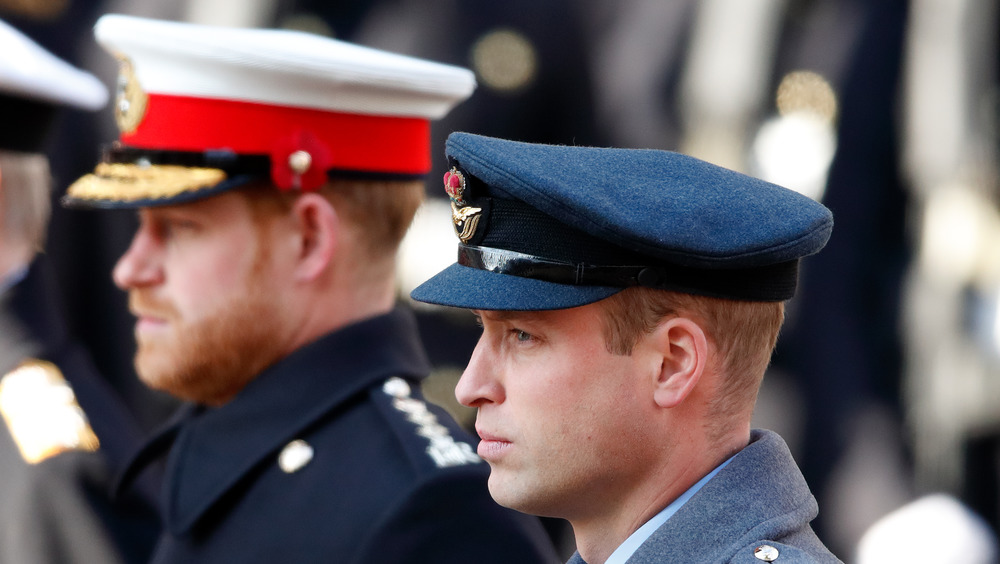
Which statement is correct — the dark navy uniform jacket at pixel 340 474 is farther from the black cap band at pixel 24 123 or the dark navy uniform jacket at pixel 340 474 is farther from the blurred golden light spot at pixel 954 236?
the blurred golden light spot at pixel 954 236

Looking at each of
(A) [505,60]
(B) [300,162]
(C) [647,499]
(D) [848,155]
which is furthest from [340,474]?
(D) [848,155]

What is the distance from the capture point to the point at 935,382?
11.2 ft

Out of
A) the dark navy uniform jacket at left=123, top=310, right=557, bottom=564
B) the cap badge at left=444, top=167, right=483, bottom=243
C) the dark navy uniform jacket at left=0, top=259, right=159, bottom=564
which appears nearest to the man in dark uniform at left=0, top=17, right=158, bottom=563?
the dark navy uniform jacket at left=0, top=259, right=159, bottom=564

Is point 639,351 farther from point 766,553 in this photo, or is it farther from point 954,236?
point 954,236

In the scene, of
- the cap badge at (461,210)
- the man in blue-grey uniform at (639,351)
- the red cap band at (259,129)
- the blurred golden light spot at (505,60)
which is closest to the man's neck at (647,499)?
the man in blue-grey uniform at (639,351)

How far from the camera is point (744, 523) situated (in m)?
1.44

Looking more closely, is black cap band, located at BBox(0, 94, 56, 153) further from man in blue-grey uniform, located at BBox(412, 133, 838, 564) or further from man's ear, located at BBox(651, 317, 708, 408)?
man's ear, located at BBox(651, 317, 708, 408)

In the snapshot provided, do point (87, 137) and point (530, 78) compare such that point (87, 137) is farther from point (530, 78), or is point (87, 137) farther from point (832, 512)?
point (832, 512)

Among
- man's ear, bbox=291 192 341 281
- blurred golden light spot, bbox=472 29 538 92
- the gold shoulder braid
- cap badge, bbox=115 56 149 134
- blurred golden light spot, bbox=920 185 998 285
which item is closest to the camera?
man's ear, bbox=291 192 341 281

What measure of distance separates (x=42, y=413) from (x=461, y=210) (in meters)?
1.50

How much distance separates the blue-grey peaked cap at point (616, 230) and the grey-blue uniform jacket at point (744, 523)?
23 cm

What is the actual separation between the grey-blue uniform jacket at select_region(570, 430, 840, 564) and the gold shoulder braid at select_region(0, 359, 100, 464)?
1694mm

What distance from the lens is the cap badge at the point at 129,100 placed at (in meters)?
2.49

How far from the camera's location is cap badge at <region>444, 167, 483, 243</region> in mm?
1654
